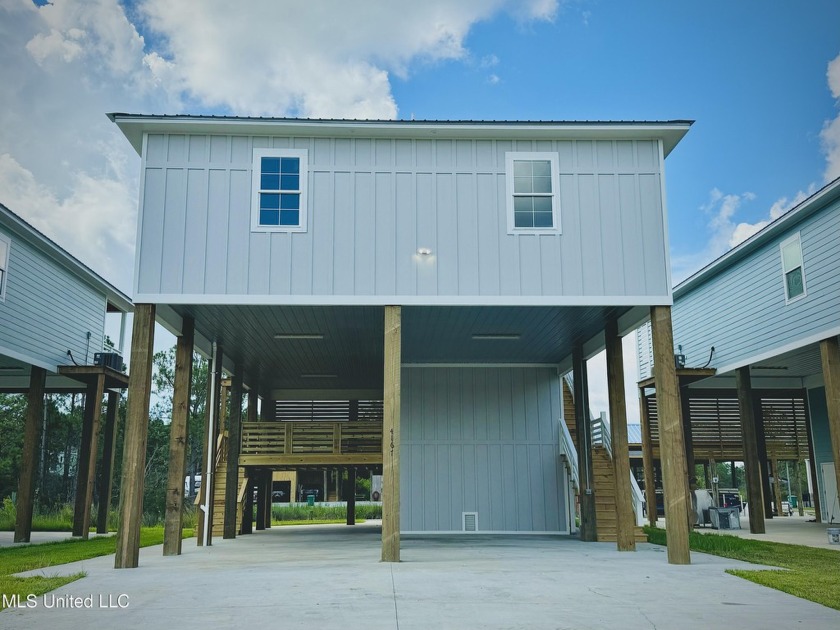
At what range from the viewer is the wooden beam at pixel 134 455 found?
11211 millimetres

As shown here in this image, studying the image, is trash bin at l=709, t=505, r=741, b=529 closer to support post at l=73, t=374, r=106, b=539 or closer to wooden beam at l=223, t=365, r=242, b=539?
wooden beam at l=223, t=365, r=242, b=539

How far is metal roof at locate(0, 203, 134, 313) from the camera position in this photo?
639 inches

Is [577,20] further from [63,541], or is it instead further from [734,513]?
[63,541]

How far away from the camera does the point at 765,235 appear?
57.2 ft

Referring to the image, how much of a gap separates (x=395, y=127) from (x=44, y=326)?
10.9m

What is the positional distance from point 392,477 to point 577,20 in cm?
3476

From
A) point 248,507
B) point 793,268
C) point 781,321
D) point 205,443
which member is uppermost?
point 793,268

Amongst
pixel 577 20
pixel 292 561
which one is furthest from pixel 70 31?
pixel 292 561

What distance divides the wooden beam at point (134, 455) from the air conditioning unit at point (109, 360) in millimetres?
8237

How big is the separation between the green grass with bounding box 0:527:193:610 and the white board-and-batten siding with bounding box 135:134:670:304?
13.5 ft

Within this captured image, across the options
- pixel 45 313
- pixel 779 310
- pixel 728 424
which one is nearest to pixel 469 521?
pixel 779 310

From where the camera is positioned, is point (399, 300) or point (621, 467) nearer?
point (399, 300)

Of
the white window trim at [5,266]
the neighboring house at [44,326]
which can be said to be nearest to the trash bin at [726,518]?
the neighboring house at [44,326]

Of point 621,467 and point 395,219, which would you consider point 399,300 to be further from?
point 621,467
